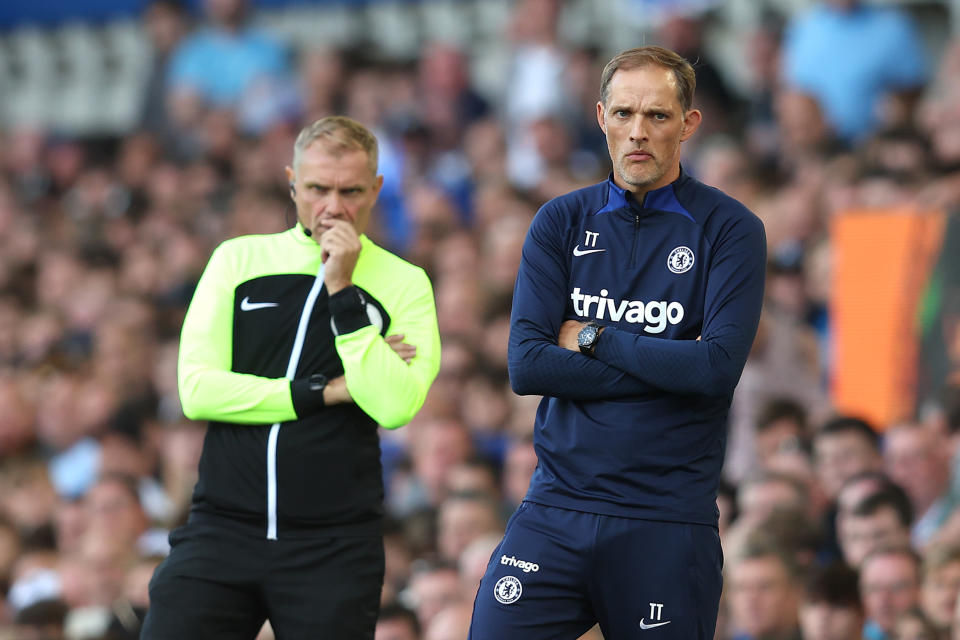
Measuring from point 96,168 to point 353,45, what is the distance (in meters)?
2.60

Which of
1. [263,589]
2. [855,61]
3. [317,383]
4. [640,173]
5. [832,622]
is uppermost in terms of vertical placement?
[855,61]

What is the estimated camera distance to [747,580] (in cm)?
640

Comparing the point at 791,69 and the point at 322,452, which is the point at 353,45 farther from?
the point at 322,452

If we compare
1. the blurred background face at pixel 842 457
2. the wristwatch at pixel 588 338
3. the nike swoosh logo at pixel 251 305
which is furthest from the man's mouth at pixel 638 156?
the blurred background face at pixel 842 457

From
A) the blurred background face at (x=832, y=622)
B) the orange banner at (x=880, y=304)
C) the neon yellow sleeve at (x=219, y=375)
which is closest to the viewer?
the neon yellow sleeve at (x=219, y=375)

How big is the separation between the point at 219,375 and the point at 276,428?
23cm

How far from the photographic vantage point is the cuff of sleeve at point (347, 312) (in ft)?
14.6

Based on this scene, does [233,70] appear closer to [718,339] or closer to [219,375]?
[219,375]

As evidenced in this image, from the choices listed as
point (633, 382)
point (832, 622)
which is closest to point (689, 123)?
point (633, 382)

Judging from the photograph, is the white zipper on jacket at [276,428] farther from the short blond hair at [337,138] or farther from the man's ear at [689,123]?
the man's ear at [689,123]

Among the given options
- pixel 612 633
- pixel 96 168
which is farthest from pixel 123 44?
pixel 612 633

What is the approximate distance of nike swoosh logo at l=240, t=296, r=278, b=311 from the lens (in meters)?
4.62

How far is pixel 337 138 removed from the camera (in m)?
Result: 4.67

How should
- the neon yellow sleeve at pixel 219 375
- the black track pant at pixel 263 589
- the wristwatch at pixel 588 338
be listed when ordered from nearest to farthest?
the wristwatch at pixel 588 338, the black track pant at pixel 263 589, the neon yellow sleeve at pixel 219 375
